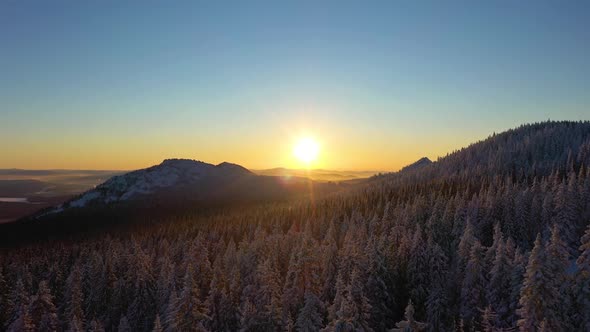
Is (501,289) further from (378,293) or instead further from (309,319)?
(309,319)

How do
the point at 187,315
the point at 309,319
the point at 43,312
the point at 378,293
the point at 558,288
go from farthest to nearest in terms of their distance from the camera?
the point at 378,293, the point at 43,312, the point at 309,319, the point at 187,315, the point at 558,288

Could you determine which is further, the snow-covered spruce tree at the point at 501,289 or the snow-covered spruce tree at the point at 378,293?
the snow-covered spruce tree at the point at 378,293

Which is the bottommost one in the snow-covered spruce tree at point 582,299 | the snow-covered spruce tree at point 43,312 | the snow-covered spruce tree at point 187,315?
the snow-covered spruce tree at point 43,312

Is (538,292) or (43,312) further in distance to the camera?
(43,312)

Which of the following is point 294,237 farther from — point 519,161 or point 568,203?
point 519,161

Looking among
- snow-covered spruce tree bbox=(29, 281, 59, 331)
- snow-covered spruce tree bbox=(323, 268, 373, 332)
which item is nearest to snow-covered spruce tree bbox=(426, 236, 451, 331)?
snow-covered spruce tree bbox=(323, 268, 373, 332)

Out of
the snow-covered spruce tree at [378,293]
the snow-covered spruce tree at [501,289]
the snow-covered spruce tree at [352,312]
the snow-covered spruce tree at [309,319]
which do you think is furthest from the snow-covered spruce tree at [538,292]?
the snow-covered spruce tree at [309,319]

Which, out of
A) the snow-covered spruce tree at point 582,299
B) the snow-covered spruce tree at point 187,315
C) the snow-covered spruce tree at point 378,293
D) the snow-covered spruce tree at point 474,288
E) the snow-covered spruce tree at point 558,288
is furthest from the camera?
the snow-covered spruce tree at point 378,293

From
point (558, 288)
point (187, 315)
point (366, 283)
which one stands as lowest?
point (187, 315)

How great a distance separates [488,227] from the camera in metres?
81.9

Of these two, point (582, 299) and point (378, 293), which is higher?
point (582, 299)

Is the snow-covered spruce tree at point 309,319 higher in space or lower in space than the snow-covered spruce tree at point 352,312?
lower

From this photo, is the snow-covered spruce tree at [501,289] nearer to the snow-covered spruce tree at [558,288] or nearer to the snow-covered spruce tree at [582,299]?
the snow-covered spruce tree at [558,288]

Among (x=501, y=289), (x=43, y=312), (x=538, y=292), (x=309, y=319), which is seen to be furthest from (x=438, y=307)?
(x=43, y=312)
